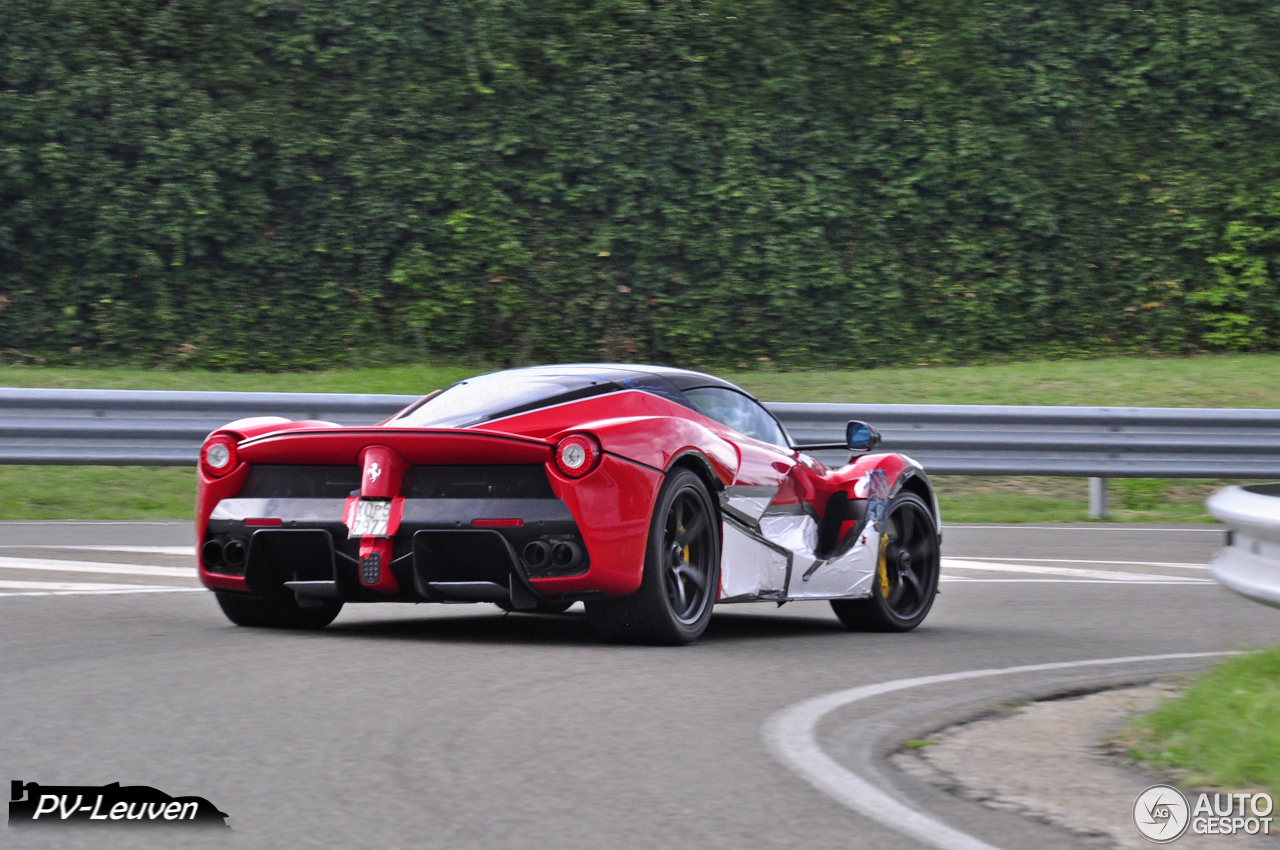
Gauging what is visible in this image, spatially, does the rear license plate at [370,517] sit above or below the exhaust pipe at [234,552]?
above

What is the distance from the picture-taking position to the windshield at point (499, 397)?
280 inches

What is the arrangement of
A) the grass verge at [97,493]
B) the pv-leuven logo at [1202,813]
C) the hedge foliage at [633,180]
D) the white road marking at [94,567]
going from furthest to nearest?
the hedge foliage at [633,180], the grass verge at [97,493], the white road marking at [94,567], the pv-leuven logo at [1202,813]

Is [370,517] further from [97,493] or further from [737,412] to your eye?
[97,493]

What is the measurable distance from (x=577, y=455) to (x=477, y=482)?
40 cm

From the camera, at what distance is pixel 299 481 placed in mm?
6969

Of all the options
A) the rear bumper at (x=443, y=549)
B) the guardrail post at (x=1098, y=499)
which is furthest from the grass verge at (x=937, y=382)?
the rear bumper at (x=443, y=549)

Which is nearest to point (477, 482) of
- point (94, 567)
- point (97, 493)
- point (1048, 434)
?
point (94, 567)

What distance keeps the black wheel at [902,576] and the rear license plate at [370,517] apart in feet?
7.69

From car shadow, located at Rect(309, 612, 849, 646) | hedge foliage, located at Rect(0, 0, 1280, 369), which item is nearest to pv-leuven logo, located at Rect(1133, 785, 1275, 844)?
Result: car shadow, located at Rect(309, 612, 849, 646)

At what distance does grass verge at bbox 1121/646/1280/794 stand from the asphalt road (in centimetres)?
36

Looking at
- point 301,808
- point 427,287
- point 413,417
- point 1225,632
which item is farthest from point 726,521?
point 427,287

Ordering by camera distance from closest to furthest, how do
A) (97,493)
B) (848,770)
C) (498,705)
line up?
(848,770) < (498,705) < (97,493)

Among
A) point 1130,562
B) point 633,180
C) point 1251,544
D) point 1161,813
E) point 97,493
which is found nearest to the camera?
point 1161,813

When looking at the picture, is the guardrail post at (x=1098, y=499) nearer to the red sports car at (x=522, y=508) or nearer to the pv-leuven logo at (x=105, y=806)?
the red sports car at (x=522, y=508)
